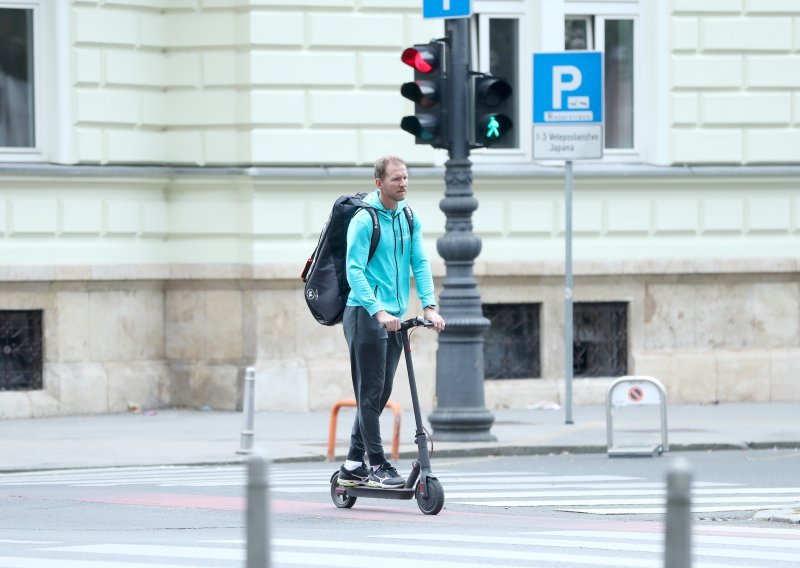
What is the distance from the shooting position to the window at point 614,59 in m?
20.8

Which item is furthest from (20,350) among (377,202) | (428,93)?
(377,202)

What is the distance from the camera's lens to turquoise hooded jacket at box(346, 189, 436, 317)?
417 inches

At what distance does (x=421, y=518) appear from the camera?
1052 centimetres

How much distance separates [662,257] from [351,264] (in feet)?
34.0

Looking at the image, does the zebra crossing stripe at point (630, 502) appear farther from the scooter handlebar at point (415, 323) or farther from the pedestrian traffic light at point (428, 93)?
the pedestrian traffic light at point (428, 93)

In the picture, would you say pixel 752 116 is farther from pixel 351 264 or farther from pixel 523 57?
pixel 351 264

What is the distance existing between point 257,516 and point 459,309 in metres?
11.4

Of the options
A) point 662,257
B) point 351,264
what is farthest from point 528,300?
point 351,264

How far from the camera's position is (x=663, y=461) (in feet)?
49.1

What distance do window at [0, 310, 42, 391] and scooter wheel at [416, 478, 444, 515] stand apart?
30.8ft

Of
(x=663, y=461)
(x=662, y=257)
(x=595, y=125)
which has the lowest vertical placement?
(x=663, y=461)

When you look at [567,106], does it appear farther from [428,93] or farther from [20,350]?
[20,350]

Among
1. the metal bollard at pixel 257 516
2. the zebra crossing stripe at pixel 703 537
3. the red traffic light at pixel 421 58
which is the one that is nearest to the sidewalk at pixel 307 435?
the red traffic light at pixel 421 58

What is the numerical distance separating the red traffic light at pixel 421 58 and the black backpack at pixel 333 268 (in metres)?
4.82
